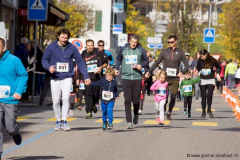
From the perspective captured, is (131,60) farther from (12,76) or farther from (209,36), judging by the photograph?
(209,36)

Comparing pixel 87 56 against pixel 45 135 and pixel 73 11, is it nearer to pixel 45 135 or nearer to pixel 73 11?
pixel 45 135

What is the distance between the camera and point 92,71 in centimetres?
1573

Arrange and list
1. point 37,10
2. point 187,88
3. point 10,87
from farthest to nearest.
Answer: point 37,10 < point 187,88 < point 10,87

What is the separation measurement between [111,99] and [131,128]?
961mm

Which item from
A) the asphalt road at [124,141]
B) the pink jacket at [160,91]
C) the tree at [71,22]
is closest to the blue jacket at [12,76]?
the asphalt road at [124,141]

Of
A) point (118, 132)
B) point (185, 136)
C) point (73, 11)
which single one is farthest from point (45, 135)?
point (73, 11)

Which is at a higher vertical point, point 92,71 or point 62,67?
point 62,67

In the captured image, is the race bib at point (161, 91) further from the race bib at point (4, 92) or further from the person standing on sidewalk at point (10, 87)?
the race bib at point (4, 92)

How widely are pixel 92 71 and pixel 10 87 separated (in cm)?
750

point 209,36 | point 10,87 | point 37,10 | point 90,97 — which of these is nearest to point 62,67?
point 90,97

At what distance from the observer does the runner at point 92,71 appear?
611 inches

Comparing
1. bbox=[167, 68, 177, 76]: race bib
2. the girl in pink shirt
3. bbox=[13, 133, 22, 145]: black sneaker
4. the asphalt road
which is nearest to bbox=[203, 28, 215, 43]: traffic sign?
bbox=[167, 68, 177, 76]: race bib

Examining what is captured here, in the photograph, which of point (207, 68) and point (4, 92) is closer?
point (4, 92)

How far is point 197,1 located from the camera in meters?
55.2
